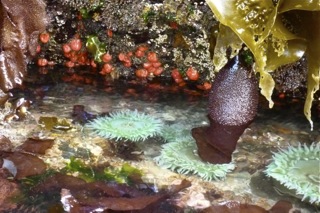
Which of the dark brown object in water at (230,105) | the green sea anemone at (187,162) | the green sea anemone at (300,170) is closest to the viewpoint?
the green sea anemone at (300,170)

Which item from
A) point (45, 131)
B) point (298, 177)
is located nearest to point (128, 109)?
point (45, 131)

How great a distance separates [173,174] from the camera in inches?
66.1

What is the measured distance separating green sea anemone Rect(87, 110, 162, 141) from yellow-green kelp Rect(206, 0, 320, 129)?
1.47 feet

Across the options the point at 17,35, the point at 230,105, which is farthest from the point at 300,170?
the point at 17,35

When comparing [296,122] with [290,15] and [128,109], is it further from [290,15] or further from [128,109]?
[128,109]

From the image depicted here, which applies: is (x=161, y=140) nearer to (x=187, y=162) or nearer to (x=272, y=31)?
(x=187, y=162)

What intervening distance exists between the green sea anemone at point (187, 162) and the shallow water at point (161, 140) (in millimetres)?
21

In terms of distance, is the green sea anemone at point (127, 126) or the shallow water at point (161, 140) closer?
the shallow water at point (161, 140)

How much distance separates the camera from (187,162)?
171cm

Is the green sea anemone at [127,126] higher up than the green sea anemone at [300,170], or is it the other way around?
the green sea anemone at [300,170]

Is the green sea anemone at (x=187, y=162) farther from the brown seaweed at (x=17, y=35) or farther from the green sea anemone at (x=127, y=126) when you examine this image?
the brown seaweed at (x=17, y=35)

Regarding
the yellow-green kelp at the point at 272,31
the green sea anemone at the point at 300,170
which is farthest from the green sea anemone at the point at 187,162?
the yellow-green kelp at the point at 272,31

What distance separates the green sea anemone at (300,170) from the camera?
1564 millimetres

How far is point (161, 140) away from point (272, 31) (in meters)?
0.57
